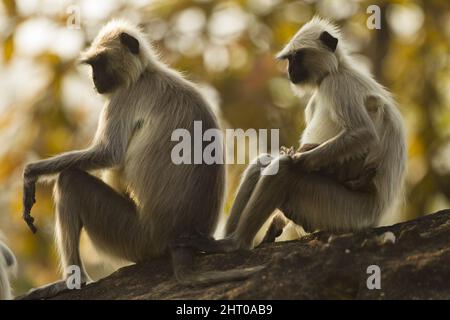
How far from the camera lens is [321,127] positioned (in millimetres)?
6945

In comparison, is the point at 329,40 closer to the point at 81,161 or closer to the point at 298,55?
the point at 298,55

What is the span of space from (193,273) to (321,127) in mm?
1482

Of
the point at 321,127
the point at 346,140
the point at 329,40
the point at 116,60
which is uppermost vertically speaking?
the point at 329,40

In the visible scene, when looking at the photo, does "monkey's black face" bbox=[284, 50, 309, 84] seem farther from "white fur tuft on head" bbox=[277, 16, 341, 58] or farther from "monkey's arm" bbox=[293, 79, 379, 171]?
"monkey's arm" bbox=[293, 79, 379, 171]

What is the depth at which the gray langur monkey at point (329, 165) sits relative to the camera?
6469mm

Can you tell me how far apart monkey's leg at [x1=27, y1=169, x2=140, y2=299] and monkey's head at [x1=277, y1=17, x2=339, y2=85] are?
1566mm

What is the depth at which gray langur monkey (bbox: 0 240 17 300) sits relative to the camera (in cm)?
651

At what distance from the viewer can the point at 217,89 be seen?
12.4 metres

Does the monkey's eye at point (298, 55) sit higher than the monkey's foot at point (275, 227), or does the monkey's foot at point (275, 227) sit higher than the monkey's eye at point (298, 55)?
the monkey's eye at point (298, 55)

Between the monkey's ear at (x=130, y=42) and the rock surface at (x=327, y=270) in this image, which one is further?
the monkey's ear at (x=130, y=42)

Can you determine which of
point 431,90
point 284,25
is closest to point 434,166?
point 431,90

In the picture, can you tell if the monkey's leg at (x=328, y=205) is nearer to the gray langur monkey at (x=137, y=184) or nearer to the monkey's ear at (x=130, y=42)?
the gray langur monkey at (x=137, y=184)

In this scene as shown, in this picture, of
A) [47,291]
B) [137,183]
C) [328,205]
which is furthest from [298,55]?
[47,291]

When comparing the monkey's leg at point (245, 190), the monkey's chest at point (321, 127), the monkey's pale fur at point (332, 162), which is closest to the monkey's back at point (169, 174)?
the monkey's leg at point (245, 190)
